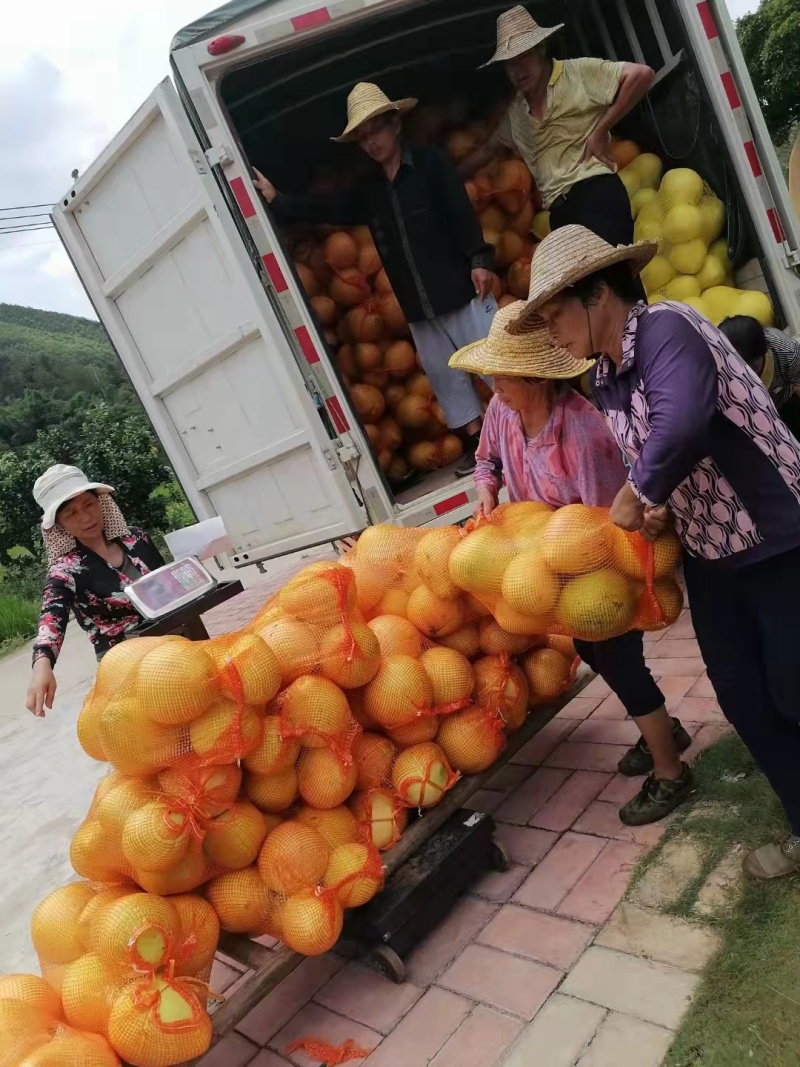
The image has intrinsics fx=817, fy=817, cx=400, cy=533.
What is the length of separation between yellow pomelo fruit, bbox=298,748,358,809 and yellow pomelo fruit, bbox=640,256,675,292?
3377mm

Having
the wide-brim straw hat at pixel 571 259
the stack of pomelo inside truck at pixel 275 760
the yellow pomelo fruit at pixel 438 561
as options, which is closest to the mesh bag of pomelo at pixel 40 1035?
the stack of pomelo inside truck at pixel 275 760

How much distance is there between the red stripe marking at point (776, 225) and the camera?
4.07 meters

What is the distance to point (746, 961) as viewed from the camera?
2.01 m

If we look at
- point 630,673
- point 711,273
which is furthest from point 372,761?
point 711,273

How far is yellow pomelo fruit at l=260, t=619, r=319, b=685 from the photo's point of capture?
8.14 feet

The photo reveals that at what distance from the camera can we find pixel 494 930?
2.49 meters

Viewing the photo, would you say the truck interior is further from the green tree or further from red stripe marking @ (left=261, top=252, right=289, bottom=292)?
the green tree

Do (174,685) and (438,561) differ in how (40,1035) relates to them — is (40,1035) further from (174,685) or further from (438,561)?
(438,561)

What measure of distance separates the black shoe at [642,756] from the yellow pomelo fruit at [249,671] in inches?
55.0

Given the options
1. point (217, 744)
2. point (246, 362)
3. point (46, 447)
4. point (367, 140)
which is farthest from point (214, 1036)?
point (46, 447)

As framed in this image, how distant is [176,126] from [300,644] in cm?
267

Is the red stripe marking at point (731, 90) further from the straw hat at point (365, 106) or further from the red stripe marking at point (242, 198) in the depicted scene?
the red stripe marking at point (242, 198)

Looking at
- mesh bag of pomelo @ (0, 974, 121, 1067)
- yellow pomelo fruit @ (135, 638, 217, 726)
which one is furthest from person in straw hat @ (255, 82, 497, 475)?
mesh bag of pomelo @ (0, 974, 121, 1067)

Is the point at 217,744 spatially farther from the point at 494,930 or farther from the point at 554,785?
the point at 554,785
